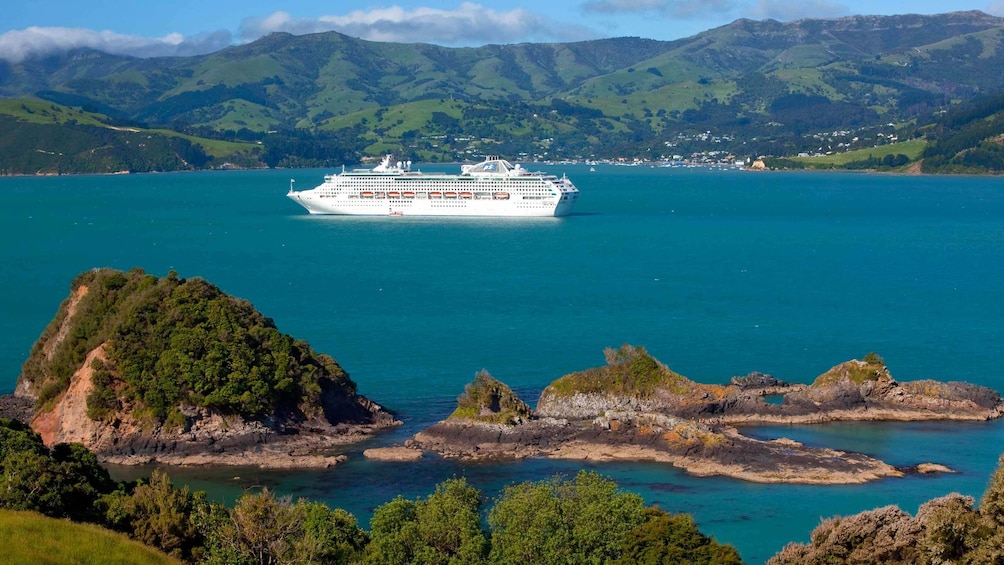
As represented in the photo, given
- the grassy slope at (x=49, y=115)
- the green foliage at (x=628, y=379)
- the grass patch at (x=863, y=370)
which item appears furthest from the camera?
the grassy slope at (x=49, y=115)

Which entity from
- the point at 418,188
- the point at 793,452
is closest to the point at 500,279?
the point at 793,452

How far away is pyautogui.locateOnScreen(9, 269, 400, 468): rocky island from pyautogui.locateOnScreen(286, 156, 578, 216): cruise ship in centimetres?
6242

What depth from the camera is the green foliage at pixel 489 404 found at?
93.7 ft

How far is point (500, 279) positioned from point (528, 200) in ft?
119

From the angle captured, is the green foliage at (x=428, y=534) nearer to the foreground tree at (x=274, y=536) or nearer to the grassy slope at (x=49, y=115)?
the foreground tree at (x=274, y=536)

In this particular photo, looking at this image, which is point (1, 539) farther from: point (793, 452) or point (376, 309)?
point (376, 309)

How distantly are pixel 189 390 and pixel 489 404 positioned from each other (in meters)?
7.36

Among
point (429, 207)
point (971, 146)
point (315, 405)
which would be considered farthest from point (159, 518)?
point (971, 146)

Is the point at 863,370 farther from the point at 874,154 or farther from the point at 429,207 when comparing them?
the point at 874,154

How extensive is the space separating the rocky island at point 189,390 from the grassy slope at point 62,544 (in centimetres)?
1089

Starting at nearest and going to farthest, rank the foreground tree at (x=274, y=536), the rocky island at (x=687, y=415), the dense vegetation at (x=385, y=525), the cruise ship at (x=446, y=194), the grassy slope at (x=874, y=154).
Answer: the foreground tree at (x=274, y=536) → the dense vegetation at (x=385, y=525) → the rocky island at (x=687, y=415) → the cruise ship at (x=446, y=194) → the grassy slope at (x=874, y=154)

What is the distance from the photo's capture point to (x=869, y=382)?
31859 millimetres

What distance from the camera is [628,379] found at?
102ft

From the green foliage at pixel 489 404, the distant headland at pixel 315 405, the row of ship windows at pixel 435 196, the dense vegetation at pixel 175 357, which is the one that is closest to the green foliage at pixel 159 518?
the distant headland at pixel 315 405
